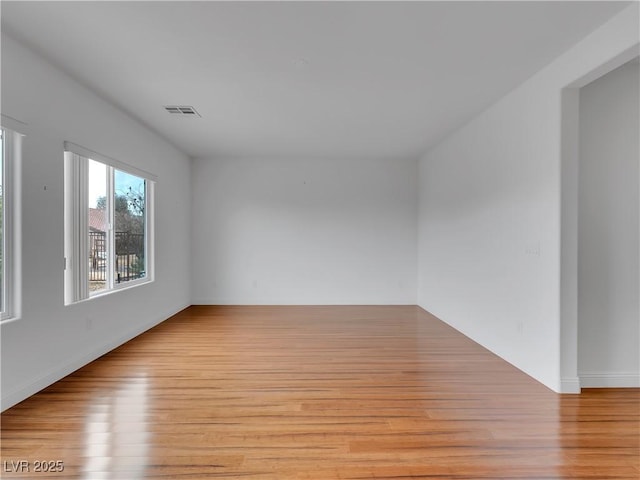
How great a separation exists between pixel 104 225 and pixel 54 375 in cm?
165

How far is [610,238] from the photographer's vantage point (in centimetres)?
284

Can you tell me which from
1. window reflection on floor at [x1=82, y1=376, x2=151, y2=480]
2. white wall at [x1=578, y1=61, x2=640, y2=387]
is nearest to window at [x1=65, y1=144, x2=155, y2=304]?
window reflection on floor at [x1=82, y1=376, x2=151, y2=480]

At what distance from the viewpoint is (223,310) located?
5926mm

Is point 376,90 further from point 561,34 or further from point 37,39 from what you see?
point 37,39

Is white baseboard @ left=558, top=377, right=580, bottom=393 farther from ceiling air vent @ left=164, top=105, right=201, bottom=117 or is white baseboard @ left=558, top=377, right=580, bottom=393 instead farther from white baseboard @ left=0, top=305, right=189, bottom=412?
ceiling air vent @ left=164, top=105, right=201, bottom=117

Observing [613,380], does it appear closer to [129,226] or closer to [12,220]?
[12,220]

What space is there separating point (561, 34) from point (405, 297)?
485cm

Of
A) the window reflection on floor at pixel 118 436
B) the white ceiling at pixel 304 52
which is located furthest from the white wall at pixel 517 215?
the window reflection on floor at pixel 118 436

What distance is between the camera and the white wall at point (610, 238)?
284 cm

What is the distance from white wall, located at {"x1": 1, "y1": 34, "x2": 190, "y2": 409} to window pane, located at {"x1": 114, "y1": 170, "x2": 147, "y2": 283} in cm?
33

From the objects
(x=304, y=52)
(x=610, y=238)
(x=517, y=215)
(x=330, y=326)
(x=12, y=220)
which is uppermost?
(x=304, y=52)

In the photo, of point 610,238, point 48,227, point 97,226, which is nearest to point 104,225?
point 97,226

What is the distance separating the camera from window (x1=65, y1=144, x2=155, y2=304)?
3.19 metres

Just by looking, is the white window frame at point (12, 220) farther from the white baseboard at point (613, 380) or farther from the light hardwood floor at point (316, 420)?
the white baseboard at point (613, 380)
